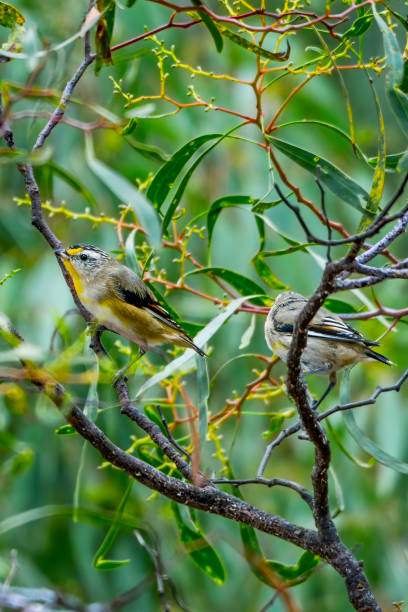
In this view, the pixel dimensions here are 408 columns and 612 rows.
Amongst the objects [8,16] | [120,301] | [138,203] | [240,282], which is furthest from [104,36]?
[120,301]

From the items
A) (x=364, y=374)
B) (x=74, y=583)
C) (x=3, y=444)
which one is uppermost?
(x=3, y=444)

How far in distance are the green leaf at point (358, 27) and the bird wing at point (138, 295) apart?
882 mm

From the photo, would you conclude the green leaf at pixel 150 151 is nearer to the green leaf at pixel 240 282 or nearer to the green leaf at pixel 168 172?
the green leaf at pixel 168 172

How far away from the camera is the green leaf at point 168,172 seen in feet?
6.46

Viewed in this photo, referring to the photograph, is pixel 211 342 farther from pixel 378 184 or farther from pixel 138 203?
pixel 138 203

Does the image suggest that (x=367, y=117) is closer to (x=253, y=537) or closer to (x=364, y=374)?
(x=364, y=374)

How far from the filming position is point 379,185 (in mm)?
1461

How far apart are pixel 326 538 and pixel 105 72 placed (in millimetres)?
3473

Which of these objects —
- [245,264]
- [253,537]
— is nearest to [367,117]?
[245,264]

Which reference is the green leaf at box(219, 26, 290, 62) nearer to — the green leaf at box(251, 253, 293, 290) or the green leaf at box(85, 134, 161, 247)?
the green leaf at box(85, 134, 161, 247)

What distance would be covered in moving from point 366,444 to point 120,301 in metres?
0.92

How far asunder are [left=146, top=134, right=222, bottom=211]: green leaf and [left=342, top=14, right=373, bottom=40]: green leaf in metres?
0.41

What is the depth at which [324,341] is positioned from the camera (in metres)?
2.41

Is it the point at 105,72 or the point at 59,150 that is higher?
the point at 105,72
